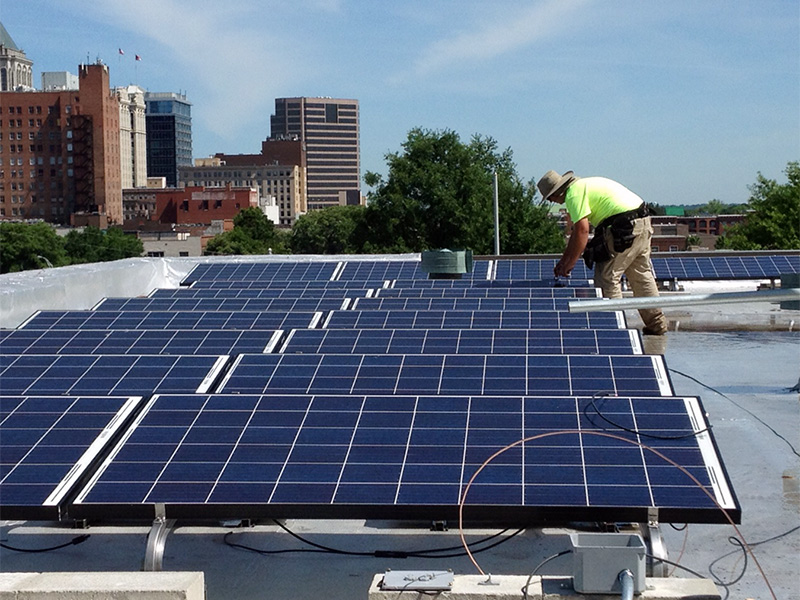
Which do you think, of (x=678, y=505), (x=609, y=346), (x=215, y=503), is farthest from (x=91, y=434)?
(x=609, y=346)

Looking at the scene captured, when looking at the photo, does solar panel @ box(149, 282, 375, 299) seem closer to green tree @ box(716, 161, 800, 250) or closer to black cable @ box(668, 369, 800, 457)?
black cable @ box(668, 369, 800, 457)

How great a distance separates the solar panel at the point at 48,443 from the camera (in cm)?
608

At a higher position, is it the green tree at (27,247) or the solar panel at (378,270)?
the solar panel at (378,270)

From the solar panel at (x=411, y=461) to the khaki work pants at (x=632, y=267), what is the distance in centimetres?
635

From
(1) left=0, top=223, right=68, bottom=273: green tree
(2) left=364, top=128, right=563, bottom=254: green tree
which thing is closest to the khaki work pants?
(2) left=364, top=128, right=563, bottom=254: green tree

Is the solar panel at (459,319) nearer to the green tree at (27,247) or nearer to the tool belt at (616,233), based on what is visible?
the tool belt at (616,233)

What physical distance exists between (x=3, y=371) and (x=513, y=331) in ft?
16.2

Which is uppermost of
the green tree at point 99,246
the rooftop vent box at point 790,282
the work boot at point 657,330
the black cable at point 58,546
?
the rooftop vent box at point 790,282

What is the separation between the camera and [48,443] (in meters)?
6.80

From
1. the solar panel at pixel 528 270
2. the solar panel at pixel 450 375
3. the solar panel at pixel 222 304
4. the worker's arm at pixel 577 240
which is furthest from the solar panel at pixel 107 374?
the solar panel at pixel 528 270

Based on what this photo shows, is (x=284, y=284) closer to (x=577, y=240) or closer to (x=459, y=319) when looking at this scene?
(x=459, y=319)

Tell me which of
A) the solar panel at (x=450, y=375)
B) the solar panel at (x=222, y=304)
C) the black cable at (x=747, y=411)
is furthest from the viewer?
the solar panel at (x=222, y=304)

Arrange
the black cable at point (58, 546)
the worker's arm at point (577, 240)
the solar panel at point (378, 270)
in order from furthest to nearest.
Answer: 1. the solar panel at point (378, 270)
2. the worker's arm at point (577, 240)
3. the black cable at point (58, 546)

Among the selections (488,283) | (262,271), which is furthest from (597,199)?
(262,271)
